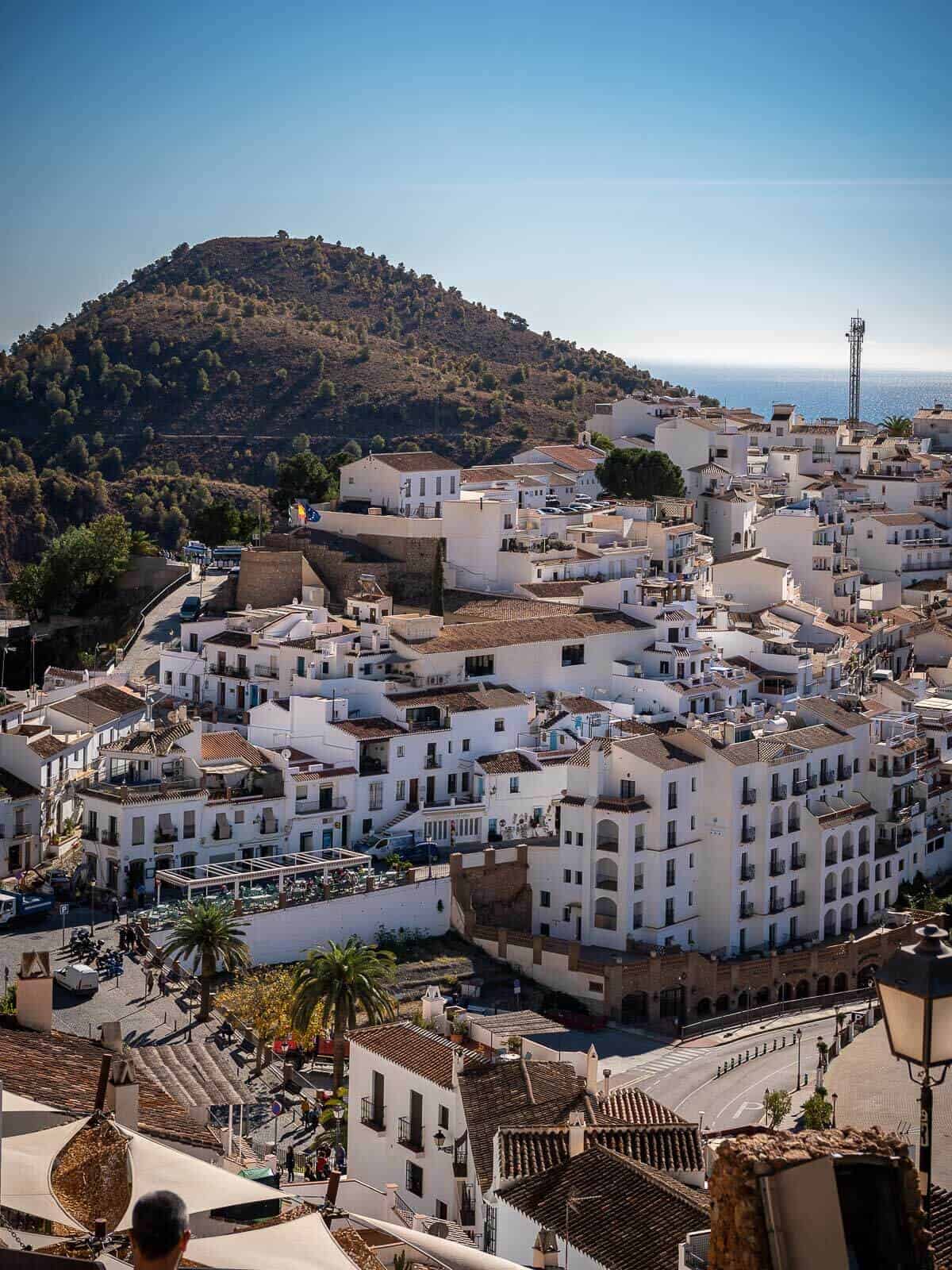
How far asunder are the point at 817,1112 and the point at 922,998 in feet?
72.7

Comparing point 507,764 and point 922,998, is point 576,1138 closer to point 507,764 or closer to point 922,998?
point 922,998

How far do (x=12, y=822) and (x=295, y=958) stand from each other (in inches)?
272

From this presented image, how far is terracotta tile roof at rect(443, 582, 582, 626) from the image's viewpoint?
50625 millimetres

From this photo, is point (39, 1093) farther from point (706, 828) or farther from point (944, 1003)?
point (706, 828)

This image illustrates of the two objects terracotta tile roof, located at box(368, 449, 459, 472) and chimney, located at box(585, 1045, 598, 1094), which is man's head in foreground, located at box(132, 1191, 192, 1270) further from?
terracotta tile roof, located at box(368, 449, 459, 472)

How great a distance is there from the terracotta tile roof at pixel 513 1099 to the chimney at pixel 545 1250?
11.2 ft

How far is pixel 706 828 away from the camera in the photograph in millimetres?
40594

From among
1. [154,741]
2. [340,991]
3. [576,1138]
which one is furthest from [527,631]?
[576,1138]

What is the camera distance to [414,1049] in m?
25.5

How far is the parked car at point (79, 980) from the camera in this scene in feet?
108

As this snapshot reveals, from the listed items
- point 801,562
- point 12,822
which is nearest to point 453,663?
point 12,822

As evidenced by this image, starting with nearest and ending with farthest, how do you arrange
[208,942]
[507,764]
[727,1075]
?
[208,942] < [727,1075] < [507,764]

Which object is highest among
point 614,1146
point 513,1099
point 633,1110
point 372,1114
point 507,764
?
point 614,1146

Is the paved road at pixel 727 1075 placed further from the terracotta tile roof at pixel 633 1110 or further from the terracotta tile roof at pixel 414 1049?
the terracotta tile roof at pixel 633 1110
